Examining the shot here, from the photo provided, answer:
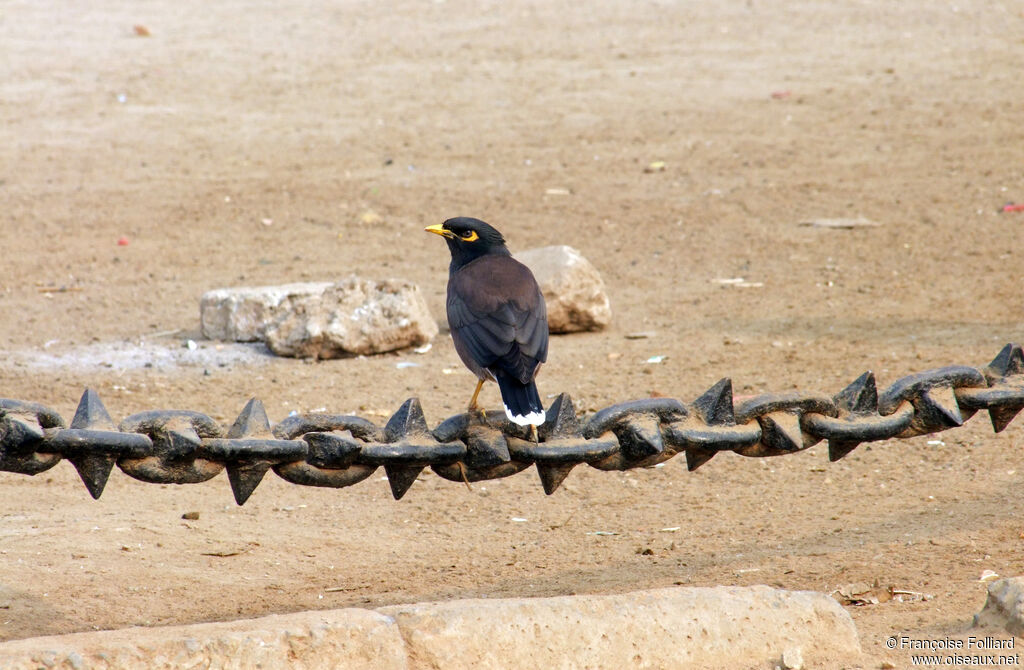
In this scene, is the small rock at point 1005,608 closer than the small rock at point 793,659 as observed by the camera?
No

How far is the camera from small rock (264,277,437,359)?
6594mm

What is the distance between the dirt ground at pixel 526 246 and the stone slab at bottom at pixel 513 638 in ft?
0.79

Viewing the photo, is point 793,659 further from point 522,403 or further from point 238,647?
point 238,647

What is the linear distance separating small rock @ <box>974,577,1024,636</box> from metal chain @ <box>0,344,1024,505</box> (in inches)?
17.1

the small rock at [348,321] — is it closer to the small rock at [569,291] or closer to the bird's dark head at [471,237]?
the small rock at [569,291]

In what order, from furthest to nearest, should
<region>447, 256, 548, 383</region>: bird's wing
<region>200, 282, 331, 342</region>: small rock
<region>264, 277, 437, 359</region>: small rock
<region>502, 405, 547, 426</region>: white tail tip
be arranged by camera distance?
<region>200, 282, 331, 342</region>: small rock, <region>264, 277, 437, 359</region>: small rock, <region>447, 256, 548, 383</region>: bird's wing, <region>502, 405, 547, 426</region>: white tail tip

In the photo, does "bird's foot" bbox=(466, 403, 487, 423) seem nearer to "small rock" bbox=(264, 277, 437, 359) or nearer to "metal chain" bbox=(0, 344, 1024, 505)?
"metal chain" bbox=(0, 344, 1024, 505)

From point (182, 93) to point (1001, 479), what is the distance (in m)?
10.3

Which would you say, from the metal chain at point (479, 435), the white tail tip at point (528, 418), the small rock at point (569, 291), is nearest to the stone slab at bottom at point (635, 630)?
the metal chain at point (479, 435)

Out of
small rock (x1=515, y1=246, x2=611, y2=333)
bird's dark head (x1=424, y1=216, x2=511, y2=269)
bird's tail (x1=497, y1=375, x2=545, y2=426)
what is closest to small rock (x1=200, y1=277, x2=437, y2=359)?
small rock (x1=515, y1=246, x2=611, y2=333)

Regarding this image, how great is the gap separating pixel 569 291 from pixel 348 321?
1242mm

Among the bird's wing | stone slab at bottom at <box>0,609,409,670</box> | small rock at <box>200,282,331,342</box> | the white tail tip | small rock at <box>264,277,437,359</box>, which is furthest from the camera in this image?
small rock at <box>200,282,331,342</box>

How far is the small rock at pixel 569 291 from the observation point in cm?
687

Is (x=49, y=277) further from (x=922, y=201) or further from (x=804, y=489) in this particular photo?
(x=922, y=201)
